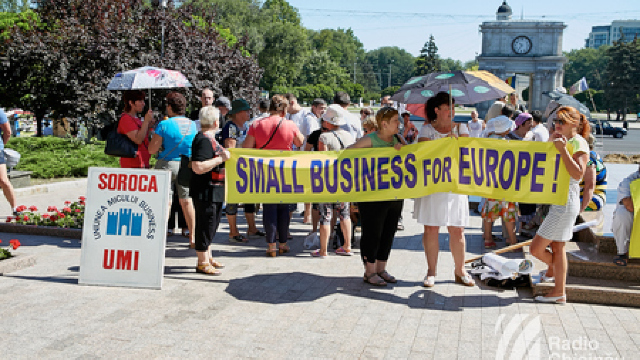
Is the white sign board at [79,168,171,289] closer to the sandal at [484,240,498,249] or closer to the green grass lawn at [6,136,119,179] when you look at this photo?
the sandal at [484,240,498,249]

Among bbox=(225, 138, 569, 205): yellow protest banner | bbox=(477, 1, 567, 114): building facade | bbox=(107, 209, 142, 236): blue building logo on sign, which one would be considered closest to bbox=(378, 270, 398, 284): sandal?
bbox=(225, 138, 569, 205): yellow protest banner

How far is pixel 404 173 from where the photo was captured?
6562mm

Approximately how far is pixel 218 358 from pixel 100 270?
7.77 feet

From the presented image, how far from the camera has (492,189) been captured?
643 centimetres

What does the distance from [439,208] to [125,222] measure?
3273mm

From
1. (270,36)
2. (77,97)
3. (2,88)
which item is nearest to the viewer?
(77,97)

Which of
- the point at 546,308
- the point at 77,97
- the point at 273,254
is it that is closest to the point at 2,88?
the point at 77,97

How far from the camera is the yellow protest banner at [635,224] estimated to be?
6.28 metres

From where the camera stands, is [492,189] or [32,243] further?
[32,243]

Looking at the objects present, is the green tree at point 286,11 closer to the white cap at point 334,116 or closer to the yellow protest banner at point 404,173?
the white cap at point 334,116

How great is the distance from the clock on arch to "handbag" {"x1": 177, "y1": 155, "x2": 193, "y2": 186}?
235 ft

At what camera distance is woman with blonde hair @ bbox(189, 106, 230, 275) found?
674cm

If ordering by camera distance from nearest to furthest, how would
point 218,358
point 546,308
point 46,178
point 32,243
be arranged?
point 218,358 → point 546,308 → point 32,243 → point 46,178

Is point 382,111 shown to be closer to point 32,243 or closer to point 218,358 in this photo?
point 218,358
